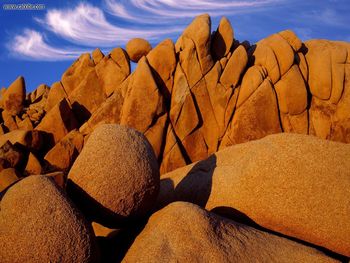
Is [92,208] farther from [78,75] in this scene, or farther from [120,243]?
[78,75]

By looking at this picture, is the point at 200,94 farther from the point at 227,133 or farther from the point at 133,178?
the point at 133,178

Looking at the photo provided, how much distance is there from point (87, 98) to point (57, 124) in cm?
289

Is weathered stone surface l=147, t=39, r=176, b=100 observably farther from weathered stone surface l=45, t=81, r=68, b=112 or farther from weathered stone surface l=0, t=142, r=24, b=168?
weathered stone surface l=0, t=142, r=24, b=168

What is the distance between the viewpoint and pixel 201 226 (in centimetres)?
559

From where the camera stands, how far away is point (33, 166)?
19.9m

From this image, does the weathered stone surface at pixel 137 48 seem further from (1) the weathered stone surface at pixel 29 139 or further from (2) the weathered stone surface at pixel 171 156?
(1) the weathered stone surface at pixel 29 139

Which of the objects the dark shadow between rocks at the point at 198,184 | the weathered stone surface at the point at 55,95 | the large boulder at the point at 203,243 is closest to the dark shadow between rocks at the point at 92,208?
the large boulder at the point at 203,243

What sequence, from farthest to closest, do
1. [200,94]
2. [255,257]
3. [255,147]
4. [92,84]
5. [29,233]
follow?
[92,84] < [200,94] < [255,147] < [255,257] < [29,233]

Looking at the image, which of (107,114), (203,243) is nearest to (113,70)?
(107,114)

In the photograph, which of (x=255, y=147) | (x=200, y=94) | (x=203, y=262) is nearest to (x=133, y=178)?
(x=203, y=262)

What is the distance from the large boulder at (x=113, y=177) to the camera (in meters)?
5.88

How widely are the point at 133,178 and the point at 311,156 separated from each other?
12.2 feet

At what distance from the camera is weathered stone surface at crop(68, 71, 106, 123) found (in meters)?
23.3

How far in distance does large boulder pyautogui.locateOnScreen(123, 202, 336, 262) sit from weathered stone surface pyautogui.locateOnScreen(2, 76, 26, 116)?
2299cm
